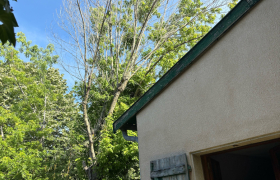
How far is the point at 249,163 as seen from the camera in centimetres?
594

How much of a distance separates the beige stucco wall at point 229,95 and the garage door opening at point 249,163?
869mm

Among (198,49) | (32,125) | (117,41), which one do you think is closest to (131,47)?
(117,41)

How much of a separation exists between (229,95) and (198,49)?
0.90m

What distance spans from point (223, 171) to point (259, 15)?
153 inches

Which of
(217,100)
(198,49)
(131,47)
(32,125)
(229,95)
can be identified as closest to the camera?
A: (229,95)

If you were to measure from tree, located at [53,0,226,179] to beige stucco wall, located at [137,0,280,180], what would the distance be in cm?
663

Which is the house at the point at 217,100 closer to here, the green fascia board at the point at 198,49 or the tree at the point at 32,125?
the green fascia board at the point at 198,49

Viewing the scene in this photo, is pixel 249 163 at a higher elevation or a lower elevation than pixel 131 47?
lower

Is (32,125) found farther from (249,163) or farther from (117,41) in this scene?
(249,163)

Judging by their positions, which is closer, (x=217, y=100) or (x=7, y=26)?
(x=7, y=26)

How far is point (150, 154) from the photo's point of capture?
3953 millimetres

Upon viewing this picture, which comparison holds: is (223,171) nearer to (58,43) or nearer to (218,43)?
(218,43)

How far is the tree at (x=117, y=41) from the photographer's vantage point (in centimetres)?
1077

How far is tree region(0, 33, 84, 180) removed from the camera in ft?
30.5
